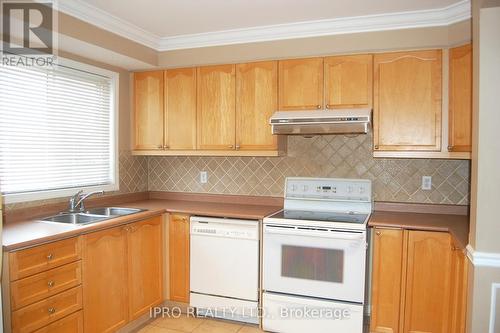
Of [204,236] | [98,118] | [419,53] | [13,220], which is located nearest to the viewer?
[13,220]

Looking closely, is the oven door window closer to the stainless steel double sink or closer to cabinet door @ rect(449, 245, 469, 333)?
cabinet door @ rect(449, 245, 469, 333)

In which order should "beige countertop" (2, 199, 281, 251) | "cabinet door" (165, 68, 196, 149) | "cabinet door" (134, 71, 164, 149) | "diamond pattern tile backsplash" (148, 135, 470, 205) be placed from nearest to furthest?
"beige countertop" (2, 199, 281, 251) → "diamond pattern tile backsplash" (148, 135, 470, 205) → "cabinet door" (165, 68, 196, 149) → "cabinet door" (134, 71, 164, 149)

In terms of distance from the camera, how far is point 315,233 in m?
2.76

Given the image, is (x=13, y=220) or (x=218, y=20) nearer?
(x=13, y=220)

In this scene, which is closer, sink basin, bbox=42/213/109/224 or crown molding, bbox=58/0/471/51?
crown molding, bbox=58/0/471/51

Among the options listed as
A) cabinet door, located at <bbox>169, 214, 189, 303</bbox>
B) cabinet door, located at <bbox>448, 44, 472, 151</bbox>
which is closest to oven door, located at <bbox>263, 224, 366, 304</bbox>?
cabinet door, located at <bbox>169, 214, 189, 303</bbox>

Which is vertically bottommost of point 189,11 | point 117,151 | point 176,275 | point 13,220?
point 176,275

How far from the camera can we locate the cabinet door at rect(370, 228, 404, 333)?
2.68m

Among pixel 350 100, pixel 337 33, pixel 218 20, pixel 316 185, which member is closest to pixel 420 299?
pixel 316 185

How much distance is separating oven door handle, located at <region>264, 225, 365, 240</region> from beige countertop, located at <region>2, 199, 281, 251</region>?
14 cm

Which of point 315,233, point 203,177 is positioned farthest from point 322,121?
point 203,177

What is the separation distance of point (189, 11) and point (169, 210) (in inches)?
61.2

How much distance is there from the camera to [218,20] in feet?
9.61

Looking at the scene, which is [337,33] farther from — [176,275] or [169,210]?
[176,275]
